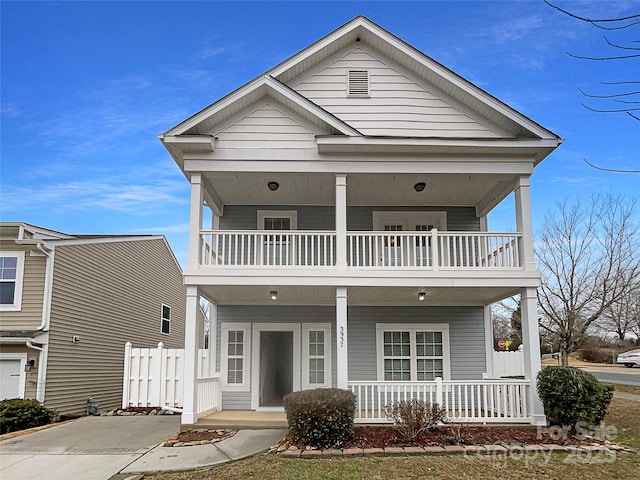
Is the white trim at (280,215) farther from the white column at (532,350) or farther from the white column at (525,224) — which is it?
the white column at (532,350)

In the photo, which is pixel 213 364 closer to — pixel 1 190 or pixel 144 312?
pixel 144 312

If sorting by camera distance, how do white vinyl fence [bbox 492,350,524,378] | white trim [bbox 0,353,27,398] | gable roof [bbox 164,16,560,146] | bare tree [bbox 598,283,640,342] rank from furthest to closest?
1. bare tree [bbox 598,283,640,342]
2. white vinyl fence [bbox 492,350,524,378]
3. white trim [bbox 0,353,27,398]
4. gable roof [bbox 164,16,560,146]

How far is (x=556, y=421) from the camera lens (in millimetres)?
9977

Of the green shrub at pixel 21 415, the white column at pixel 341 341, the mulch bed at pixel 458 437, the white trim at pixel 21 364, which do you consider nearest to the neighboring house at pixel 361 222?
the white column at pixel 341 341

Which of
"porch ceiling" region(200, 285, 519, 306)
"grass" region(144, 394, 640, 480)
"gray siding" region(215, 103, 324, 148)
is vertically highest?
"gray siding" region(215, 103, 324, 148)

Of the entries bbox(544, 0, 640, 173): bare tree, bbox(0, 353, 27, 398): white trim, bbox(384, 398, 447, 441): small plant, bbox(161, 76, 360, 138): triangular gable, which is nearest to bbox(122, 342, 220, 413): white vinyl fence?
bbox(0, 353, 27, 398): white trim

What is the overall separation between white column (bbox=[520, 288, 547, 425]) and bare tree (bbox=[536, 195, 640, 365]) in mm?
6186

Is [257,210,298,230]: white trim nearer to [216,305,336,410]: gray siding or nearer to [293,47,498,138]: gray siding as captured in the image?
[216,305,336,410]: gray siding

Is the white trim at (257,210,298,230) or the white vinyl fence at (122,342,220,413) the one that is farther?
the white vinyl fence at (122,342,220,413)

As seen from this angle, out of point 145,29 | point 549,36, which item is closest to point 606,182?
point 549,36

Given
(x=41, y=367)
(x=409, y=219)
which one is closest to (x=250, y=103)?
(x=409, y=219)

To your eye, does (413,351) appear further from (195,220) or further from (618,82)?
(618,82)

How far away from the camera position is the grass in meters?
7.49

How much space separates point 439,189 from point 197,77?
1067 cm
